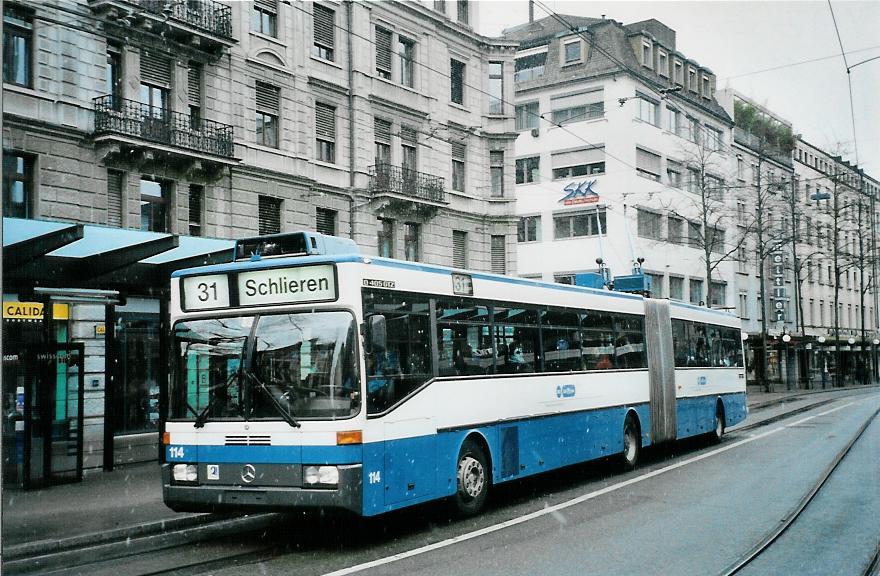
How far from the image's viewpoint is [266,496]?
900cm

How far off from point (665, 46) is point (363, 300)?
162 ft

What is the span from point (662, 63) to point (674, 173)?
6860 millimetres

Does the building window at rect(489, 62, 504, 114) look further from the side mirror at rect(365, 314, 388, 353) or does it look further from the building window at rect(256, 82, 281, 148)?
the side mirror at rect(365, 314, 388, 353)

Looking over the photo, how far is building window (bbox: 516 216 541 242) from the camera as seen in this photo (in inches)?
1996

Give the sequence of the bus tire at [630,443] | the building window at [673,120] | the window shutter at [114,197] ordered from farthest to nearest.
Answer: the building window at [673,120] < the window shutter at [114,197] < the bus tire at [630,443]

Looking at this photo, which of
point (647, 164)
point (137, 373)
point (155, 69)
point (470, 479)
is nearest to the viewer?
point (470, 479)

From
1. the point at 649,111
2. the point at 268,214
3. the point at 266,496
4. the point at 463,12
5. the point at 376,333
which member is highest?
the point at 649,111

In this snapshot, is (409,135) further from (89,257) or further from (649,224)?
(649,224)

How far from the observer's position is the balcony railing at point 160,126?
20078mm

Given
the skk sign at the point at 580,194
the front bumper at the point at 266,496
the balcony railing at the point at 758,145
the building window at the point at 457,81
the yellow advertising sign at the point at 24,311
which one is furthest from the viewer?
the balcony railing at the point at 758,145

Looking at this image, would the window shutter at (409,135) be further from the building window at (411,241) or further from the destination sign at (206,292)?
the destination sign at (206,292)

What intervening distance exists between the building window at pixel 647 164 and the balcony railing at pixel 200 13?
98.0ft

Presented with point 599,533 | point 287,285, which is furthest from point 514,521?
point 287,285

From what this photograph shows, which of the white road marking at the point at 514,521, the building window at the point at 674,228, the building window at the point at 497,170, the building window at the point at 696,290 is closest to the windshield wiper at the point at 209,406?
the white road marking at the point at 514,521
